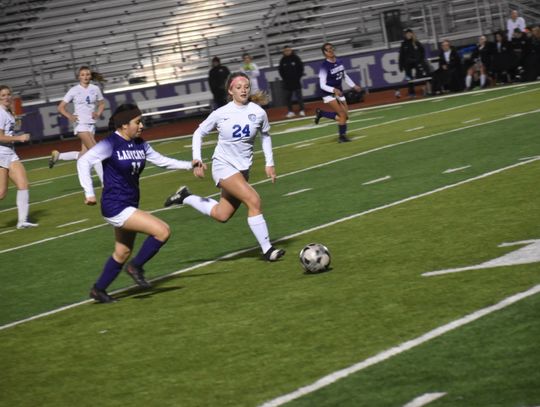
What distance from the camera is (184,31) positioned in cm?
4334

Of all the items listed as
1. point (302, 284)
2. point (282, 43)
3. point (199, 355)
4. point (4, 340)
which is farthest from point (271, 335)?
point (282, 43)

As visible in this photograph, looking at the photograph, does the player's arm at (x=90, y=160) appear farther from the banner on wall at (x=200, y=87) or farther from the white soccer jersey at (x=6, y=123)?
the banner on wall at (x=200, y=87)

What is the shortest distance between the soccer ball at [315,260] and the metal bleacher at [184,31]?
28166 mm

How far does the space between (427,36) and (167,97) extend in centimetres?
847

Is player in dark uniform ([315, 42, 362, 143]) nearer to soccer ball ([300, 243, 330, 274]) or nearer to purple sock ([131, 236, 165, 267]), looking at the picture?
soccer ball ([300, 243, 330, 274])

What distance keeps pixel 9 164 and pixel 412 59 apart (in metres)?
19.2

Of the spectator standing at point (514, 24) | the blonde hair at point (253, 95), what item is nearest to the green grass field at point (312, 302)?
the blonde hair at point (253, 95)

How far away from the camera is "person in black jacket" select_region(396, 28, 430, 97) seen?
35594 mm

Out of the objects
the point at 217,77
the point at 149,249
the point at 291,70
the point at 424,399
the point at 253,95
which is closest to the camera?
the point at 424,399

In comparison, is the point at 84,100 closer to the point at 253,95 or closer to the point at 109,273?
the point at 253,95

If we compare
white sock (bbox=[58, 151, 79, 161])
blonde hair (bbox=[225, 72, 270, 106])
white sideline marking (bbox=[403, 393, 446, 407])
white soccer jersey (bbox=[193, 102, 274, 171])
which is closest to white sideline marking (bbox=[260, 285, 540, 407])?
white sideline marking (bbox=[403, 393, 446, 407])

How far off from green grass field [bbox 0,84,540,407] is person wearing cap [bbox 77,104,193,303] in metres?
0.43

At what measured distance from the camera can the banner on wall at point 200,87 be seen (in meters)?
38.5

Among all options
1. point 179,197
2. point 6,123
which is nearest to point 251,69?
point 6,123
